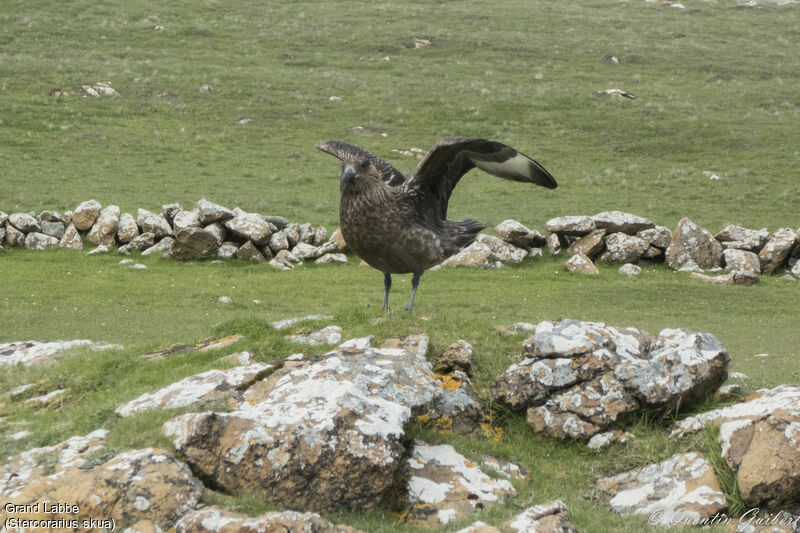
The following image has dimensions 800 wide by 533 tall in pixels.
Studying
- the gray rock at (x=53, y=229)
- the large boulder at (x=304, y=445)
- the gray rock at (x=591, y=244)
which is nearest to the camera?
the large boulder at (x=304, y=445)

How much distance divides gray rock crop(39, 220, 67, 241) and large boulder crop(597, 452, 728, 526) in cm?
2320

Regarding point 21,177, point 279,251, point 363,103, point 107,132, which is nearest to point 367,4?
point 363,103

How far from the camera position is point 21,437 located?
8.30 metres

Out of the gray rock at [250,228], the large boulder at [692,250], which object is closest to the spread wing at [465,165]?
the gray rock at [250,228]

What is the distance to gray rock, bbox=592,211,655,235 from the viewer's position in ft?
86.5

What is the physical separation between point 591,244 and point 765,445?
1876cm

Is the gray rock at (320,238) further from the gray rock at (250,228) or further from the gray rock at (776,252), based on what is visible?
the gray rock at (776,252)

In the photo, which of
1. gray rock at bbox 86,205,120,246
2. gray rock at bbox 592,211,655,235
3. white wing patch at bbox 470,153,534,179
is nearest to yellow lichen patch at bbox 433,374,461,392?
white wing patch at bbox 470,153,534,179

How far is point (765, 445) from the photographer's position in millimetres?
7391

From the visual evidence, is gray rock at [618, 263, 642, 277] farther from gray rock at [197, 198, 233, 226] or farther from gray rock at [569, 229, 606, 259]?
gray rock at [197, 198, 233, 226]

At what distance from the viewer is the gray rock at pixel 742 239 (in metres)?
25.8

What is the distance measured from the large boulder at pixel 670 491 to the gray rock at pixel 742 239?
65.4 feet

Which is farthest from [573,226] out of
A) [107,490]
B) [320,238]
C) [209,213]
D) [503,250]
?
[107,490]

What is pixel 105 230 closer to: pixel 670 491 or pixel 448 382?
pixel 448 382
